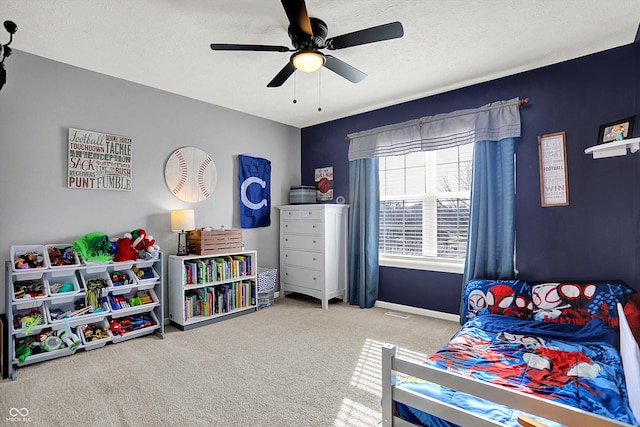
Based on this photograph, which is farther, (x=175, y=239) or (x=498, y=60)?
(x=175, y=239)

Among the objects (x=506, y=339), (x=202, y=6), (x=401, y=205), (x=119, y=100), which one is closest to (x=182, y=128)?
(x=119, y=100)

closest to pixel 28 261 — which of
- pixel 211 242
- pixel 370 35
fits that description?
pixel 211 242

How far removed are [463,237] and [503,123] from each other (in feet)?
4.00

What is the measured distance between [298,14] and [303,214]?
2752 mm

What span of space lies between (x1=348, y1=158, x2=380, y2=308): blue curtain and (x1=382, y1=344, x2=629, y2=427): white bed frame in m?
2.62

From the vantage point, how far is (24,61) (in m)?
2.66

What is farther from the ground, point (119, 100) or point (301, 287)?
point (119, 100)

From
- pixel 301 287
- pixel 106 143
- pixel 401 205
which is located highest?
pixel 106 143

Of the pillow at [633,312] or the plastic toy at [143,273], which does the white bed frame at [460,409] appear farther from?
the plastic toy at [143,273]

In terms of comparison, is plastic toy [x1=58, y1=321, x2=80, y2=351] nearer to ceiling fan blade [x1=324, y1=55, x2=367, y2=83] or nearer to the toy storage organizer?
the toy storage organizer

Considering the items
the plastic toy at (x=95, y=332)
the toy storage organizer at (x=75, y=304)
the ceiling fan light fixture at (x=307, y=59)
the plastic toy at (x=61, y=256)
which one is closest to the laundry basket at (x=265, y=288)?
the toy storage organizer at (x=75, y=304)

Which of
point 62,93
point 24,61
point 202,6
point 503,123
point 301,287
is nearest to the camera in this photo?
point 202,6

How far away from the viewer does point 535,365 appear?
5.90 feet

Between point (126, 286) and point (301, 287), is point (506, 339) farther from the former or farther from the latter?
point (126, 286)
